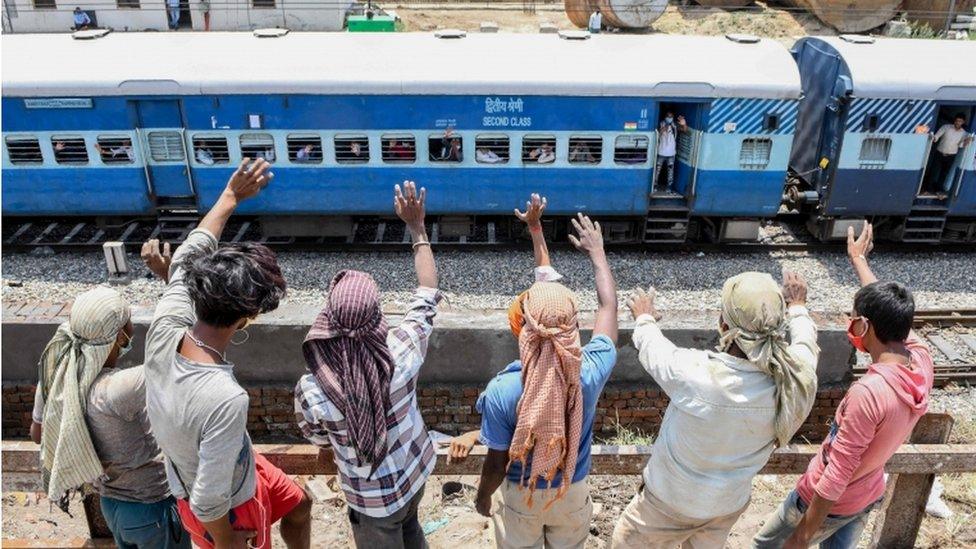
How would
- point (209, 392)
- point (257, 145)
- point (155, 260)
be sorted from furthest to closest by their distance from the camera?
point (257, 145)
point (155, 260)
point (209, 392)

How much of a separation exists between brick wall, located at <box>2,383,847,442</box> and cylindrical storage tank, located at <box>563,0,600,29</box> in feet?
74.3

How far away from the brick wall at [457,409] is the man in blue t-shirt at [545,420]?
4149 mm

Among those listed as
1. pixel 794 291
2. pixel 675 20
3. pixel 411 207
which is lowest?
pixel 675 20

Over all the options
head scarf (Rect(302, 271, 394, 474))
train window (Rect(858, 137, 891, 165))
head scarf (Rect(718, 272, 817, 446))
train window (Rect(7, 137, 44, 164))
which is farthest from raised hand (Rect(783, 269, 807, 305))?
train window (Rect(7, 137, 44, 164))

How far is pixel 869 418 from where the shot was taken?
3.14m

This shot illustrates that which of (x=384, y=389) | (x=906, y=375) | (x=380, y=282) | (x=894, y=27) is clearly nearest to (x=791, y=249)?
(x=380, y=282)

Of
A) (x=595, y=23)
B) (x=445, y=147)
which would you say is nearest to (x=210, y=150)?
(x=445, y=147)

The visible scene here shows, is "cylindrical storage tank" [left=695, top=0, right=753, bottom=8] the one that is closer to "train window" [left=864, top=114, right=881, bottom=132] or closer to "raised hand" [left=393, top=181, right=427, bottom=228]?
"train window" [left=864, top=114, right=881, bottom=132]

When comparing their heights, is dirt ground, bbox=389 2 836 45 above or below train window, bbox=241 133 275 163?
below

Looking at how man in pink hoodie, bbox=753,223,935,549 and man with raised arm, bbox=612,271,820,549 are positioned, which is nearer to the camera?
man with raised arm, bbox=612,271,820,549

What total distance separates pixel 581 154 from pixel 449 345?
569 centimetres

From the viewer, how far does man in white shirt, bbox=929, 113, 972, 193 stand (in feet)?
39.5

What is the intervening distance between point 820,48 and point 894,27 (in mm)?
16737

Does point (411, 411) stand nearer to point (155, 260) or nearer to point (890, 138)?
point (155, 260)
